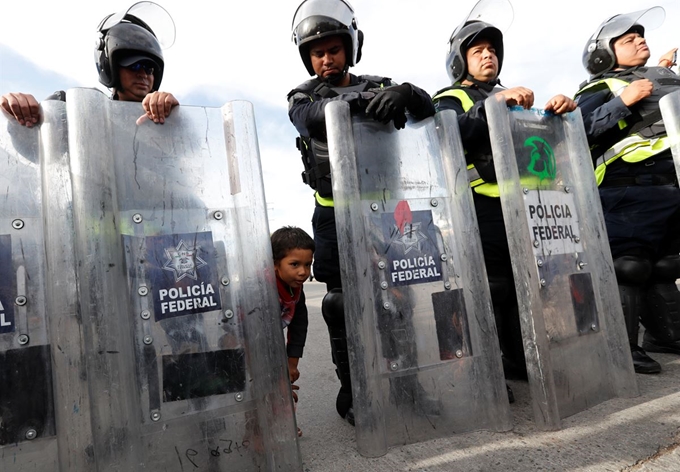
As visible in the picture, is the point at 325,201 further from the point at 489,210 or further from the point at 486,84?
the point at 486,84

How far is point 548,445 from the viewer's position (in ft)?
4.92

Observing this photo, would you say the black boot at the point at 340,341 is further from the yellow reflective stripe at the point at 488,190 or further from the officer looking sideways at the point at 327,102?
the yellow reflective stripe at the point at 488,190

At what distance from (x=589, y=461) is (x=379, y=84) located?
1817 mm

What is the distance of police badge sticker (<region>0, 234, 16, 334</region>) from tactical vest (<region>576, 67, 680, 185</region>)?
2852mm

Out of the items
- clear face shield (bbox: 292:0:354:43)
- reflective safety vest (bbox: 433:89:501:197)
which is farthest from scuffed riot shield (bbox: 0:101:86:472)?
reflective safety vest (bbox: 433:89:501:197)

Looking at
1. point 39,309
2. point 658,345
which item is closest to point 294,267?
point 39,309

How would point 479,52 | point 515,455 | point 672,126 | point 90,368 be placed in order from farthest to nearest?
point 479,52, point 672,126, point 515,455, point 90,368

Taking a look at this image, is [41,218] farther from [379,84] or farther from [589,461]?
[589,461]

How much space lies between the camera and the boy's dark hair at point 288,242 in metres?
1.97

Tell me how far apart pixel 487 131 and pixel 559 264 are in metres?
0.69

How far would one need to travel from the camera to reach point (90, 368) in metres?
1.32

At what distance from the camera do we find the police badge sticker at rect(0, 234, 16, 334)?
1302mm

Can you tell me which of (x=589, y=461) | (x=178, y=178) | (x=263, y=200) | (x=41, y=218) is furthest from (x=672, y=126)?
(x=41, y=218)

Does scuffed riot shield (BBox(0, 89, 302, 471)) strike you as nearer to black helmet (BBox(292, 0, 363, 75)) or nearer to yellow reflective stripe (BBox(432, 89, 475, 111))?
black helmet (BBox(292, 0, 363, 75))
